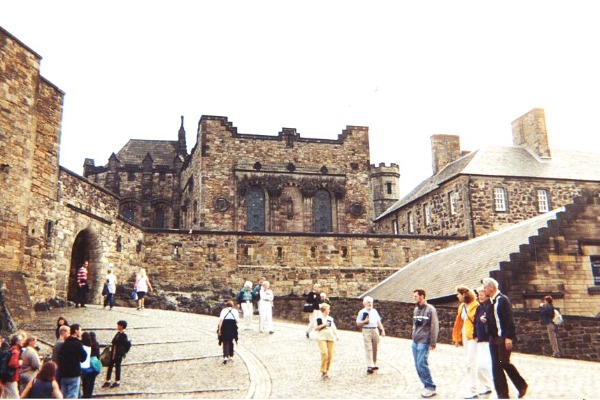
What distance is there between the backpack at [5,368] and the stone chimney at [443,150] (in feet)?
113

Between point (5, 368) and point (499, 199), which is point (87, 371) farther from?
point (499, 199)

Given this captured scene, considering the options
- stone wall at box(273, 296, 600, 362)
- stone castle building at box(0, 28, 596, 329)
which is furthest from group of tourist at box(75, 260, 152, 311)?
stone wall at box(273, 296, 600, 362)

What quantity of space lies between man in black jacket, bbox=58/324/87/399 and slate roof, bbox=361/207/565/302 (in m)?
14.3

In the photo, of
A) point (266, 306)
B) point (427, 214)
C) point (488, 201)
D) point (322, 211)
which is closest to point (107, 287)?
point (266, 306)

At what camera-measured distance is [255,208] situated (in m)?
41.6

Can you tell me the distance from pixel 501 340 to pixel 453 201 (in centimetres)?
2824

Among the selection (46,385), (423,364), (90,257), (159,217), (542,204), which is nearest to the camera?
(46,385)

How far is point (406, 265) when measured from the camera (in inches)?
1241

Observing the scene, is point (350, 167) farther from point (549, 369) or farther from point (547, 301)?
point (549, 369)

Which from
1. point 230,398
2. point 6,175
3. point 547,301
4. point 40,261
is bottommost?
point 230,398

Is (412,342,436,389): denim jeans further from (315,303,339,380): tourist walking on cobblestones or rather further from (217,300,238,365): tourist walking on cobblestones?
(217,300,238,365): tourist walking on cobblestones

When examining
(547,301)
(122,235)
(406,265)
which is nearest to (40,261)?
(122,235)

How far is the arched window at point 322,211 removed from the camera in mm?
42375

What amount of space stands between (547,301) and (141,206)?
37.2 m
